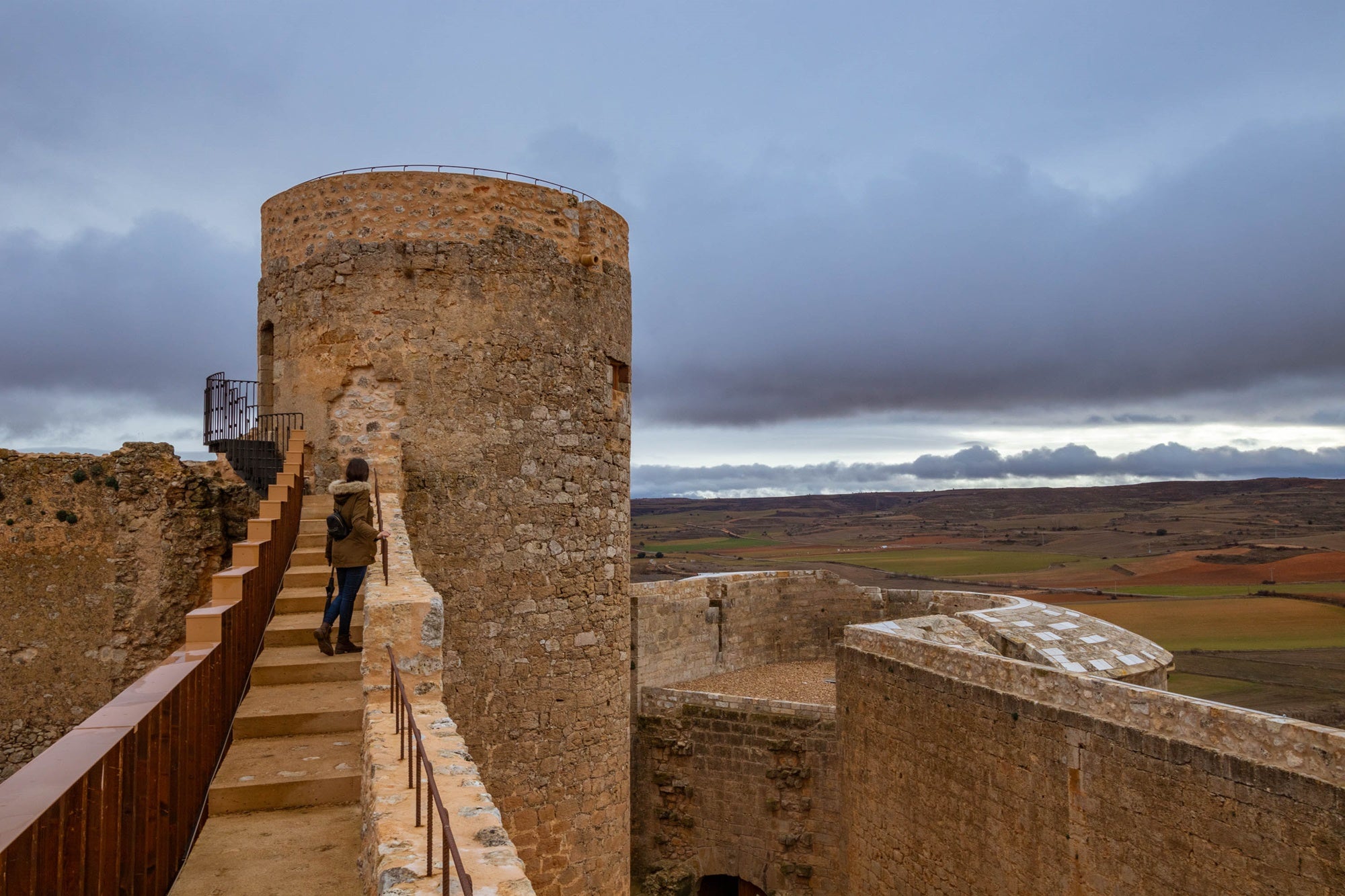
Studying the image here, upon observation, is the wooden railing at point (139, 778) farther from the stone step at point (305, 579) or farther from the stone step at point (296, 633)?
the stone step at point (305, 579)

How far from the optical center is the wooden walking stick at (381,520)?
21.3 feet

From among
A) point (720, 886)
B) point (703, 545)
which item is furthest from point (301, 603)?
point (703, 545)

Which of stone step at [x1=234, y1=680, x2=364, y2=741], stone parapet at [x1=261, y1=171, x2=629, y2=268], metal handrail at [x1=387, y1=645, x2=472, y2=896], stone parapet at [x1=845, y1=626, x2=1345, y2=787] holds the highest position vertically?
stone parapet at [x1=261, y1=171, x2=629, y2=268]

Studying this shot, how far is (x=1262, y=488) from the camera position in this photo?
2926 inches

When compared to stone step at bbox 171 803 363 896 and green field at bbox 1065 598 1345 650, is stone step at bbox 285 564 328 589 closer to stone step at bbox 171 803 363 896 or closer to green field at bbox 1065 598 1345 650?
stone step at bbox 171 803 363 896

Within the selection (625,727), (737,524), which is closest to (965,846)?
(625,727)

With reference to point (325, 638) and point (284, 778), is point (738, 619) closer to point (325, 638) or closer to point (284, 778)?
point (325, 638)

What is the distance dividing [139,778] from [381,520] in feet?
12.8

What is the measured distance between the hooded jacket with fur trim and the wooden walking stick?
0.24ft

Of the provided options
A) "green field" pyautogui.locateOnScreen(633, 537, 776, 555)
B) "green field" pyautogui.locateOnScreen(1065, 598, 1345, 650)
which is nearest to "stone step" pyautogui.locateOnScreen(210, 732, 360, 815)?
"green field" pyautogui.locateOnScreen(1065, 598, 1345, 650)

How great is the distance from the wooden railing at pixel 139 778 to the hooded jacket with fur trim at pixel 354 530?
588 millimetres

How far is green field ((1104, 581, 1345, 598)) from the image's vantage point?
33625 mm

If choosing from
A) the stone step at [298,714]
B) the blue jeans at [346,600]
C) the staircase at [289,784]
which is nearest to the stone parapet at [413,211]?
the blue jeans at [346,600]

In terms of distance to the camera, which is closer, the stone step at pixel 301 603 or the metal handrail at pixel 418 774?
the metal handrail at pixel 418 774
